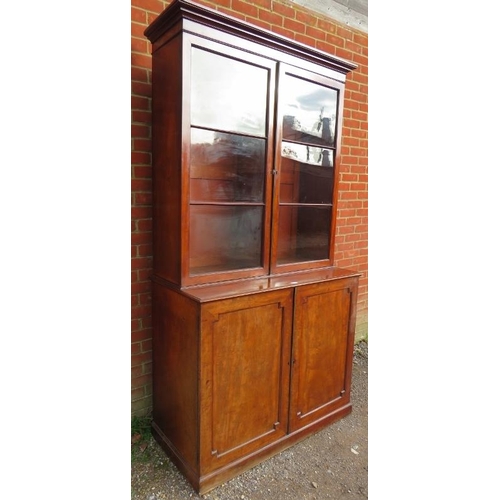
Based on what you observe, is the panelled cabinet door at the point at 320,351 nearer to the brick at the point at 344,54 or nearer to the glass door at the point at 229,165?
the glass door at the point at 229,165

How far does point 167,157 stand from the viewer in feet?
5.71

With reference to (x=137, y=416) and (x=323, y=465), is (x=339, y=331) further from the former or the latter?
(x=137, y=416)

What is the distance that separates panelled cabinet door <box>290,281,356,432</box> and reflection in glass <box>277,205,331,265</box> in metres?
0.30

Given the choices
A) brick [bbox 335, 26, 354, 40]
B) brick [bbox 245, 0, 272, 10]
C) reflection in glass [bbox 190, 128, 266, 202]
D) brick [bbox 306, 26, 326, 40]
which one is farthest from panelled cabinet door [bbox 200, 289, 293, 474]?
brick [bbox 335, 26, 354, 40]

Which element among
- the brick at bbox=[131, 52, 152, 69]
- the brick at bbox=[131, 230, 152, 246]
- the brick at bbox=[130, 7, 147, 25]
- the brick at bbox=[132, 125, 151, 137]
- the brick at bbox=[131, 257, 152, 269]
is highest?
the brick at bbox=[130, 7, 147, 25]

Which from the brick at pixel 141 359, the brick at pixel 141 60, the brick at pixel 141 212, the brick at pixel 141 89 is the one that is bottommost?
the brick at pixel 141 359

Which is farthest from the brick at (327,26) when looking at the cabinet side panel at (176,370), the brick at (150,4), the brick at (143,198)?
the cabinet side panel at (176,370)

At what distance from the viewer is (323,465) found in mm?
1927

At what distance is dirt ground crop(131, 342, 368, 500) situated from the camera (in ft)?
5.61

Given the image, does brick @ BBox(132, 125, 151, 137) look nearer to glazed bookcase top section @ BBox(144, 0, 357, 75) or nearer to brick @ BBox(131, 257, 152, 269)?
glazed bookcase top section @ BBox(144, 0, 357, 75)

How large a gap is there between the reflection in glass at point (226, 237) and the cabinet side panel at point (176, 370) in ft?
0.97

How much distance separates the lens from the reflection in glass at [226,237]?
1.89 m

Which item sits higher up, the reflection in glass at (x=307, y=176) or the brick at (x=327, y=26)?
the brick at (x=327, y=26)

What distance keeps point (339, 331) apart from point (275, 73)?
1.57 meters
